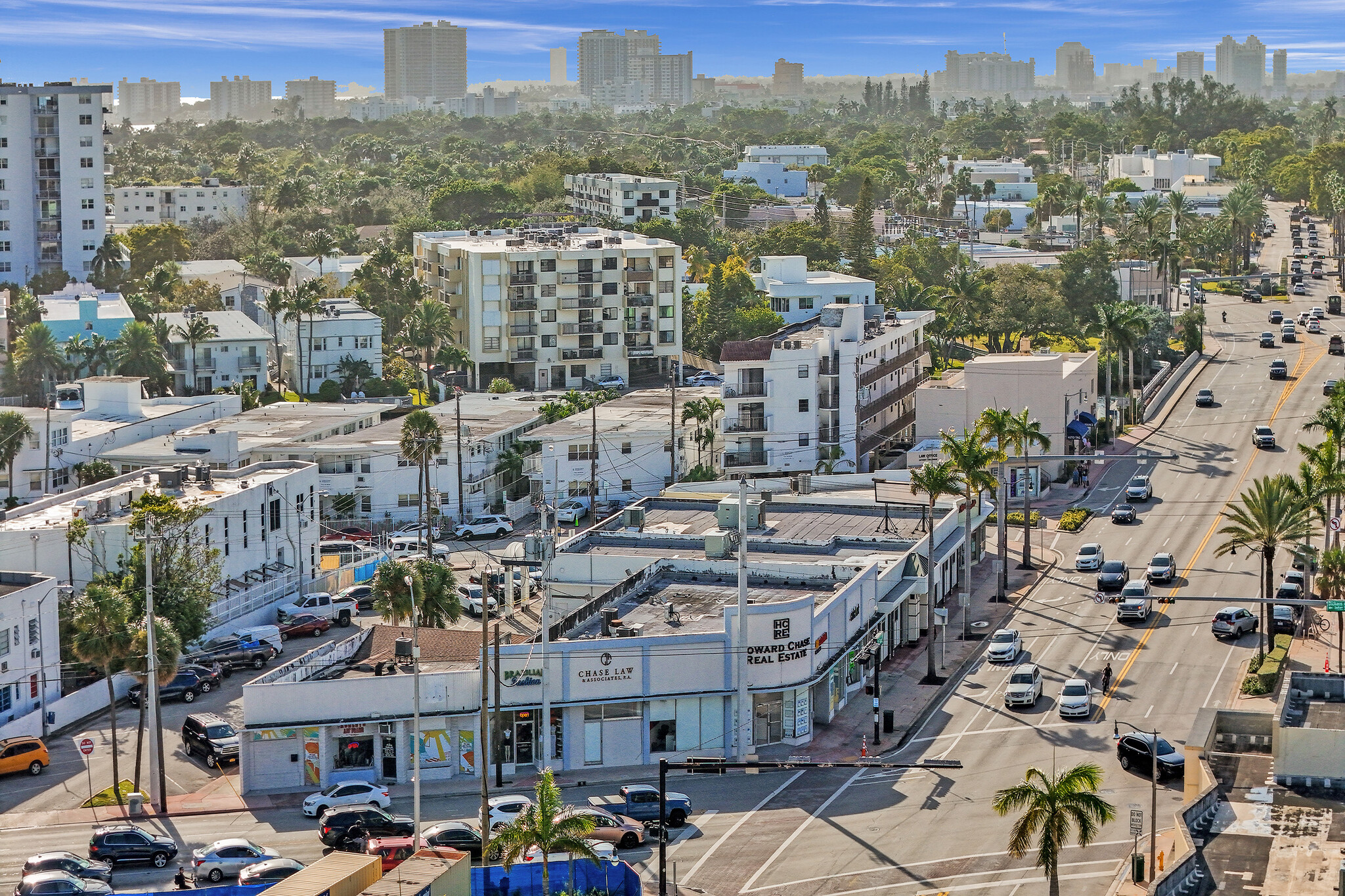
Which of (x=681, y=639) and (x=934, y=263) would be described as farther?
(x=934, y=263)

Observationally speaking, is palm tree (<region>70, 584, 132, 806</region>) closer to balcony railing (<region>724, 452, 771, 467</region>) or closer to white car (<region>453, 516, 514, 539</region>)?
white car (<region>453, 516, 514, 539</region>)

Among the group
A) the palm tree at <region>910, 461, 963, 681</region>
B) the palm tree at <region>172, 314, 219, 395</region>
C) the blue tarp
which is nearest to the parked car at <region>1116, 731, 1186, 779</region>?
the palm tree at <region>910, 461, 963, 681</region>

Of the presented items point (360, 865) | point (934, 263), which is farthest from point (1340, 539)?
point (934, 263)

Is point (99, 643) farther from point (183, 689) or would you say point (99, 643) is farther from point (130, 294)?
point (130, 294)

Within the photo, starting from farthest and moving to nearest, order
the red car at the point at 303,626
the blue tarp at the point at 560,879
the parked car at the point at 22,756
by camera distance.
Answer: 1. the red car at the point at 303,626
2. the parked car at the point at 22,756
3. the blue tarp at the point at 560,879

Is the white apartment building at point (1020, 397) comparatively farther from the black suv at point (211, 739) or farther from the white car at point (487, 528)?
the black suv at point (211, 739)

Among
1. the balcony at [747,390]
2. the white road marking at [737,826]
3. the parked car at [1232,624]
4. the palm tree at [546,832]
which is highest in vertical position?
the balcony at [747,390]

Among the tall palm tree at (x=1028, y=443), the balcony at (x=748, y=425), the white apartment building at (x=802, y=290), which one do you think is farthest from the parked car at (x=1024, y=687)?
the white apartment building at (x=802, y=290)
